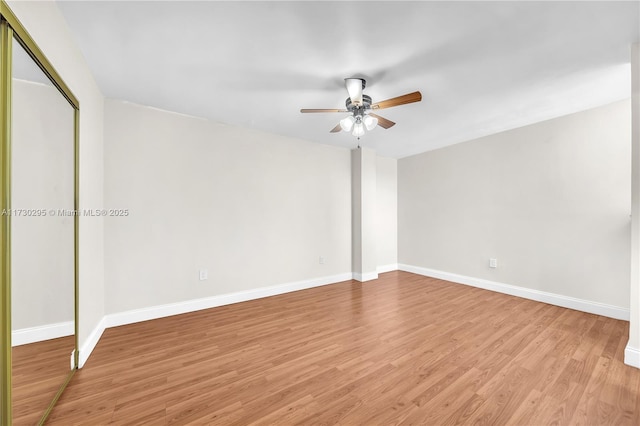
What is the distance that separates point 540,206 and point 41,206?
4.90 metres

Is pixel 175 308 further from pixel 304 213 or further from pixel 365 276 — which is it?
pixel 365 276

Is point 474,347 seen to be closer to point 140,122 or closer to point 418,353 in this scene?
point 418,353

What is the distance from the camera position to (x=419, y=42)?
1.79 metres

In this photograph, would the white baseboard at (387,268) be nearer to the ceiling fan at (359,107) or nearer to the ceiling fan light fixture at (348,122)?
the ceiling fan at (359,107)

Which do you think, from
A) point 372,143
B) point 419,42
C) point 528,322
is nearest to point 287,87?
point 419,42

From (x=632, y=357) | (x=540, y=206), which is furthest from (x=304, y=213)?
(x=632, y=357)

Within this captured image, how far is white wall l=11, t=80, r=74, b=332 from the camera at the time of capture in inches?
46.8

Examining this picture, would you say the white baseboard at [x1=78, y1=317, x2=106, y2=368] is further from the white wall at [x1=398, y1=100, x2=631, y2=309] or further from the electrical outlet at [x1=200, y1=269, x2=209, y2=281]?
the white wall at [x1=398, y1=100, x2=631, y2=309]

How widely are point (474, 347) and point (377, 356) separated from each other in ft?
2.94

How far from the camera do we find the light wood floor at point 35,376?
1.20 metres

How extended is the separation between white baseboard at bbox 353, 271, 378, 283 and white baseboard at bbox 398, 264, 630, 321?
988mm

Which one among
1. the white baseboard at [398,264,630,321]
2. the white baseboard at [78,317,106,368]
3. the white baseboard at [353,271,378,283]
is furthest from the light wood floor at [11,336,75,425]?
the white baseboard at [398,264,630,321]

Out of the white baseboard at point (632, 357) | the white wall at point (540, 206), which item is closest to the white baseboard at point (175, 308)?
the white wall at point (540, 206)

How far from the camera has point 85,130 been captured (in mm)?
2078
